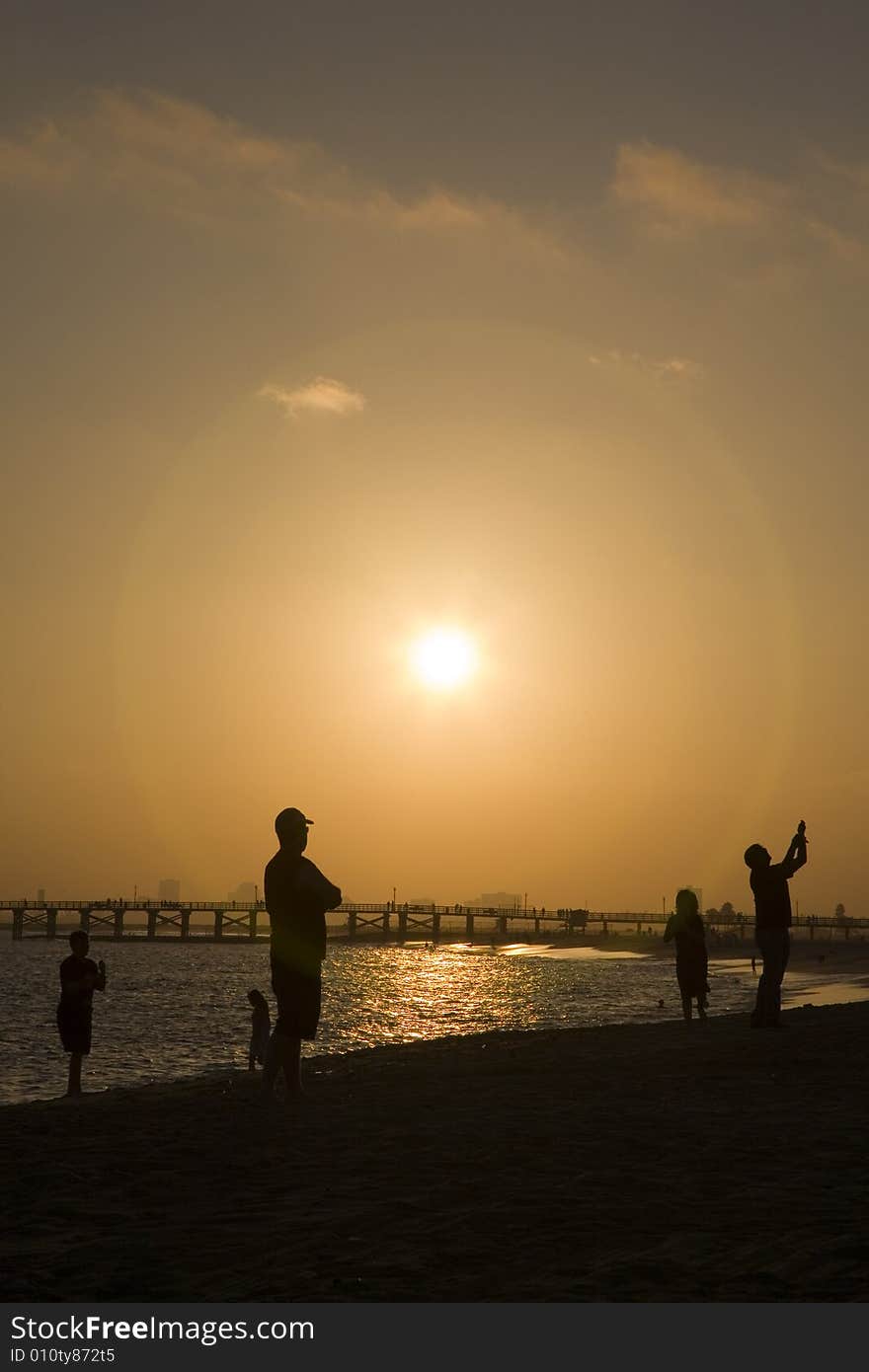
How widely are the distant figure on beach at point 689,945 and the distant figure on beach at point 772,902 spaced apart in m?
2.68

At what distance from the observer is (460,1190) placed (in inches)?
261

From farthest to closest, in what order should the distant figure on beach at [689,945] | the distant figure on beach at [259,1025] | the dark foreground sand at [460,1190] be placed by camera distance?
the distant figure on beach at [689,945] < the distant figure on beach at [259,1025] < the dark foreground sand at [460,1190]

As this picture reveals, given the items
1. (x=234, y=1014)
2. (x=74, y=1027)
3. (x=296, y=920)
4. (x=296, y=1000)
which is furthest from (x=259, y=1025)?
(x=234, y=1014)

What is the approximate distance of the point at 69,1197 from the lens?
6.59 metres

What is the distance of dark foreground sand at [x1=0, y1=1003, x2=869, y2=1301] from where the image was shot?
4.92 meters

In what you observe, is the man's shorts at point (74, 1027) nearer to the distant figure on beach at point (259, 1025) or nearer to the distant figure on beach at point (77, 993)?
the distant figure on beach at point (77, 993)

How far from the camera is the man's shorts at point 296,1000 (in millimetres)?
9633

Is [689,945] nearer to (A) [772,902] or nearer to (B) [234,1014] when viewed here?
(A) [772,902]

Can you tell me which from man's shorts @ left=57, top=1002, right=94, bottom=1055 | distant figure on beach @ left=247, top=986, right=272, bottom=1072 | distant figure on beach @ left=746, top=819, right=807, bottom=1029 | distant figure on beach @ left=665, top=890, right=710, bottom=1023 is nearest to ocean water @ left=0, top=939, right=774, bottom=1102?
distant figure on beach @ left=247, top=986, right=272, bottom=1072

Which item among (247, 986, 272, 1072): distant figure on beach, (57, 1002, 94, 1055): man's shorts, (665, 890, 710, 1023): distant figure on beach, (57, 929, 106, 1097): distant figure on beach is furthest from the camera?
(665, 890, 710, 1023): distant figure on beach

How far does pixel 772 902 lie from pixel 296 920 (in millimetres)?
7167

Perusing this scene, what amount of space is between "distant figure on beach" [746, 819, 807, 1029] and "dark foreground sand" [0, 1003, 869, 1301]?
8.77 ft

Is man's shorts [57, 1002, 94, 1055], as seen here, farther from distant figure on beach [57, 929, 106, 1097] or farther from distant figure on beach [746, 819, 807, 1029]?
distant figure on beach [746, 819, 807, 1029]

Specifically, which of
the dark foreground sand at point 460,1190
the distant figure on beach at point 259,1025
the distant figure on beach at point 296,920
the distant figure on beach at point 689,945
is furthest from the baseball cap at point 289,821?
the distant figure on beach at point 689,945
